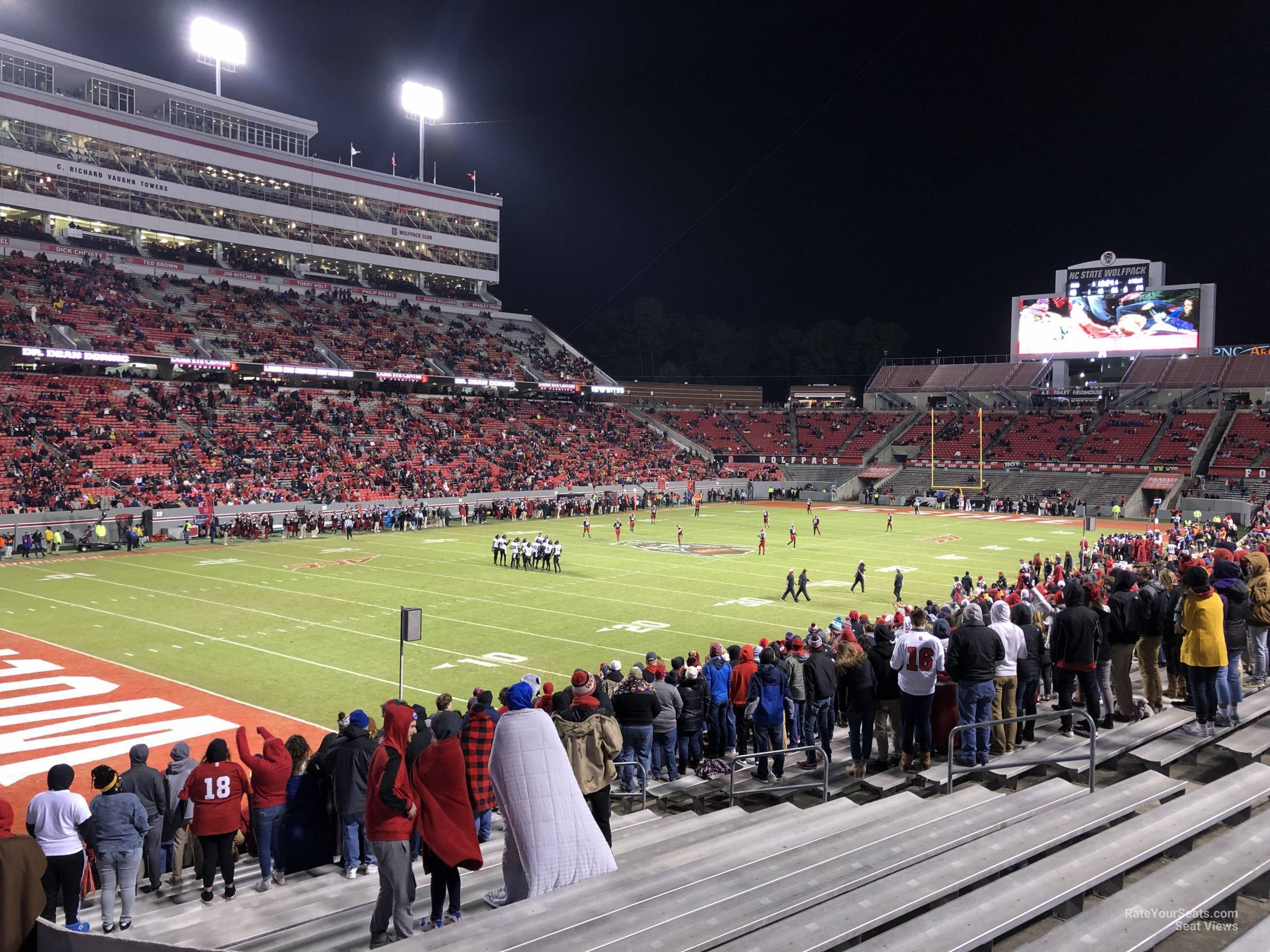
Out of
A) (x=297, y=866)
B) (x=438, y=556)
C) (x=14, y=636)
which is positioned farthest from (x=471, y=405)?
(x=297, y=866)

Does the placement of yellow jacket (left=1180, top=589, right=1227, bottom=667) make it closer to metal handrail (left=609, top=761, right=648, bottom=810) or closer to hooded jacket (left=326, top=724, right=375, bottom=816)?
metal handrail (left=609, top=761, right=648, bottom=810)

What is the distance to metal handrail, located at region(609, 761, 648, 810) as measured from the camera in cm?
877

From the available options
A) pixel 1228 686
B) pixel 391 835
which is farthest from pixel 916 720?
pixel 391 835

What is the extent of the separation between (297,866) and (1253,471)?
61118 mm

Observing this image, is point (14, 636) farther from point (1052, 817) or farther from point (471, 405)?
point (471, 405)

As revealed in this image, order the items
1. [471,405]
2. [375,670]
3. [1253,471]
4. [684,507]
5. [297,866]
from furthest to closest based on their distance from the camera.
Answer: [471,405] → [684,507] → [1253,471] → [375,670] → [297,866]

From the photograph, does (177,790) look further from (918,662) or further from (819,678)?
(918,662)

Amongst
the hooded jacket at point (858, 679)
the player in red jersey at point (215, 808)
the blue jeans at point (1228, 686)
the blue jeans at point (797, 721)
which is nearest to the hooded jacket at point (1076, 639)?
the blue jeans at point (1228, 686)

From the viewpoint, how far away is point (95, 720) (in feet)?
47.5

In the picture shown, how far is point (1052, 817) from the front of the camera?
21.1ft

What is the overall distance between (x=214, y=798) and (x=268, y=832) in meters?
0.59

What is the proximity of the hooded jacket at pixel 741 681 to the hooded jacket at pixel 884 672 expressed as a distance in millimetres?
1316

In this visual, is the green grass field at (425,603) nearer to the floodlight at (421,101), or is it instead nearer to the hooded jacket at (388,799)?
the hooded jacket at (388,799)

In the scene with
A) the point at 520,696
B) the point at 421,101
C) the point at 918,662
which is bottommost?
the point at 918,662
